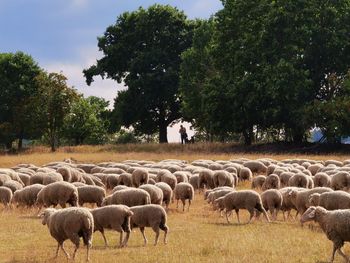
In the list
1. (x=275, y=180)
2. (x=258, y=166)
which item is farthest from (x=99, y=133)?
(x=275, y=180)

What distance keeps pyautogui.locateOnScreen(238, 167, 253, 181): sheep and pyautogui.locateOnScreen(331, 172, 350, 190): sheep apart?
24.0 ft

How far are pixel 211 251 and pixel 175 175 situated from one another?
12172 millimetres

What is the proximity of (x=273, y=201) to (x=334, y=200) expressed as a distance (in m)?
2.75

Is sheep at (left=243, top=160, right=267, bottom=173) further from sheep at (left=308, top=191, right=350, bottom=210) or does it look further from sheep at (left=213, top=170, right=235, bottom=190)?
sheep at (left=308, top=191, right=350, bottom=210)

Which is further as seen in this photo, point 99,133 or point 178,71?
point 99,133

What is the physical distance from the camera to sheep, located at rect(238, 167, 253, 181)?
31.3 metres

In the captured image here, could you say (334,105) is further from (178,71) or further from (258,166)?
(178,71)

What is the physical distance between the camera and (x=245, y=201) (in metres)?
19.6

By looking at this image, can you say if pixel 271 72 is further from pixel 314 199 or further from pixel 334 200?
pixel 334 200

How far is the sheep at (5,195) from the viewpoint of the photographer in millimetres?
23109

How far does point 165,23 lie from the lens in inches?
2849

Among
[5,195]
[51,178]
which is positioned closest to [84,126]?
[51,178]

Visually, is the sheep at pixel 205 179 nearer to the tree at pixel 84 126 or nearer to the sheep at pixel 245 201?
the sheep at pixel 245 201

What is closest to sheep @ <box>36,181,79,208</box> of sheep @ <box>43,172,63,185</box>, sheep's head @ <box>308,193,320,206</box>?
sheep @ <box>43,172,63,185</box>
